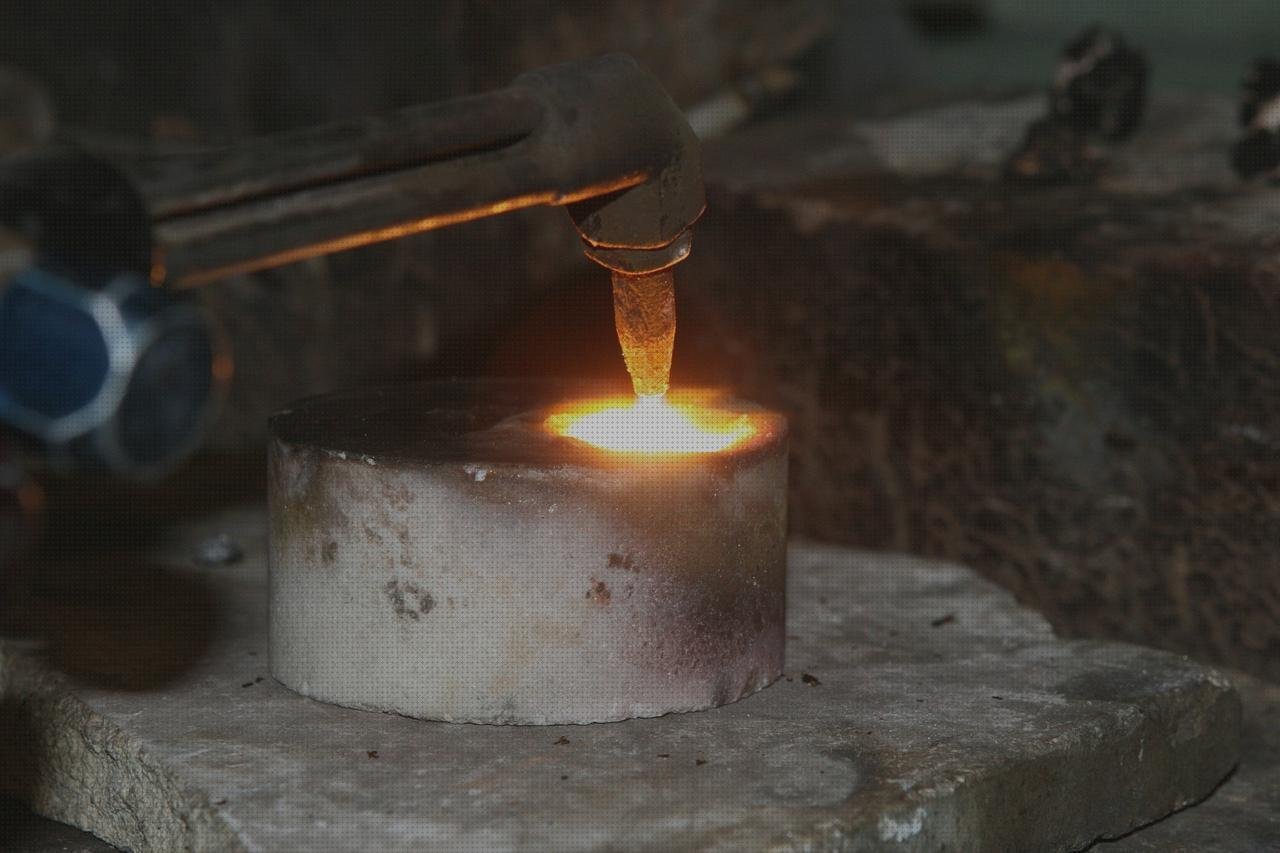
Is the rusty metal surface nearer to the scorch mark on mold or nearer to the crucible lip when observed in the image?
the crucible lip

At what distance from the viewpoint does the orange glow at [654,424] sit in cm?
297

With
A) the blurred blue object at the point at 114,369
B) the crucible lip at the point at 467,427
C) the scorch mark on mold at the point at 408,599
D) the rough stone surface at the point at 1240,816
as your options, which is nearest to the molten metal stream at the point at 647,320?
the crucible lip at the point at 467,427

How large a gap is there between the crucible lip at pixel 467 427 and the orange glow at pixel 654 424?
30 millimetres

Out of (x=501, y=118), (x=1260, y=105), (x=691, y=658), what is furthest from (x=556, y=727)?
(x=1260, y=105)

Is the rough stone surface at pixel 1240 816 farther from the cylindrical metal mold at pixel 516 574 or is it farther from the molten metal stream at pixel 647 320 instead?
the molten metal stream at pixel 647 320

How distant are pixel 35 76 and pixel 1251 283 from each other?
321 cm

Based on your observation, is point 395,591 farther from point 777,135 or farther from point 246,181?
point 777,135

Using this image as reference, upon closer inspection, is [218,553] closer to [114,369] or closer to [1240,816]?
[114,369]

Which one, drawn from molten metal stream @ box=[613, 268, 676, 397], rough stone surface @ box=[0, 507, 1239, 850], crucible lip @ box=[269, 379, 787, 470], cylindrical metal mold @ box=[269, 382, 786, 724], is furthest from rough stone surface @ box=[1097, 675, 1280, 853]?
molten metal stream @ box=[613, 268, 676, 397]

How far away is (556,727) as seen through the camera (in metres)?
2.82

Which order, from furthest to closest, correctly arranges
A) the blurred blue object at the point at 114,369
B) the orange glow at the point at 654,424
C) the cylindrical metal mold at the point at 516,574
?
the blurred blue object at the point at 114,369, the orange glow at the point at 654,424, the cylindrical metal mold at the point at 516,574

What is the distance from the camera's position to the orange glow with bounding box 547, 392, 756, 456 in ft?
9.75

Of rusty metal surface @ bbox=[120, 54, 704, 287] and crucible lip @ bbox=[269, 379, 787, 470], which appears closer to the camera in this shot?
rusty metal surface @ bbox=[120, 54, 704, 287]

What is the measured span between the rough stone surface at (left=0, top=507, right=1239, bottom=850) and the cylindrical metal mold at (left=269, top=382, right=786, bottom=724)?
7 cm
